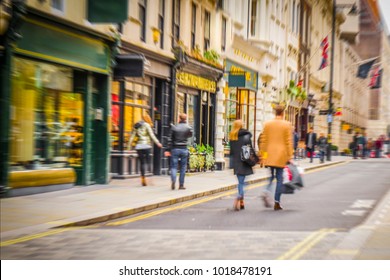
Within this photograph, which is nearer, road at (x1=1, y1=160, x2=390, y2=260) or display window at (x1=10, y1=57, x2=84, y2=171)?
road at (x1=1, y1=160, x2=390, y2=260)

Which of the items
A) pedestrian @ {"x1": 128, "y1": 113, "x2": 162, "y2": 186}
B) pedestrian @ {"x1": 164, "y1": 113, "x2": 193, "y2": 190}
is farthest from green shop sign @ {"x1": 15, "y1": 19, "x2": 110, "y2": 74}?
pedestrian @ {"x1": 164, "y1": 113, "x2": 193, "y2": 190}

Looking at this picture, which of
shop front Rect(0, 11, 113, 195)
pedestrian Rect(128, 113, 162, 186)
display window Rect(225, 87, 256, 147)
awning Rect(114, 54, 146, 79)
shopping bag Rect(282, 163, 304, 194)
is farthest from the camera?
display window Rect(225, 87, 256, 147)

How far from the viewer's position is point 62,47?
14750 mm

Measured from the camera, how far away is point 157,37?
20.5m

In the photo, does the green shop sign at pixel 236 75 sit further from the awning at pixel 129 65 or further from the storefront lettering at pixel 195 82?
the awning at pixel 129 65

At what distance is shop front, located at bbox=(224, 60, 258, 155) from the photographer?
27750 millimetres

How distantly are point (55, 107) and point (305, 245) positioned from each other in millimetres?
8259

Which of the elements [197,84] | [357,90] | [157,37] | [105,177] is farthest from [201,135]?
[357,90]

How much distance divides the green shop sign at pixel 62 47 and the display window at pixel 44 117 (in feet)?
0.86

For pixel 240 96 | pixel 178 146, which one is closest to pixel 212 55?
pixel 240 96

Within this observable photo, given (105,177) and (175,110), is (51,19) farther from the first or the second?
(175,110)

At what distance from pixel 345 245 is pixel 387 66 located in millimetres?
95612

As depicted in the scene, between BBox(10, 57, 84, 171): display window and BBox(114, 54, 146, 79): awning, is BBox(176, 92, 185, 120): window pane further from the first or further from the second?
BBox(10, 57, 84, 171): display window

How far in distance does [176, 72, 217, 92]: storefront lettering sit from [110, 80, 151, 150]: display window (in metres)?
2.13
